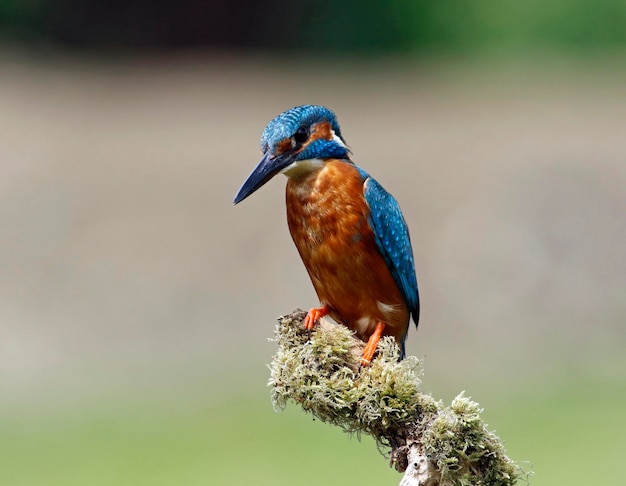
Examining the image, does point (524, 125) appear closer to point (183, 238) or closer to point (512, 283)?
point (512, 283)

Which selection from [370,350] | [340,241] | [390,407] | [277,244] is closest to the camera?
[390,407]

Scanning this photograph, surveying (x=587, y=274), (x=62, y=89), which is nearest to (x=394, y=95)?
(x=62, y=89)

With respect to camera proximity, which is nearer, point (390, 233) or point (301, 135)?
point (301, 135)

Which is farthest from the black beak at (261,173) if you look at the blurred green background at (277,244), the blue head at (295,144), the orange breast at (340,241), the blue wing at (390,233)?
the blurred green background at (277,244)

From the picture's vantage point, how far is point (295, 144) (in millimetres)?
2672

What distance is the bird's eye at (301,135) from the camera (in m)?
2.66

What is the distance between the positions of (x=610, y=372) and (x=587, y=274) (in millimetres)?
819

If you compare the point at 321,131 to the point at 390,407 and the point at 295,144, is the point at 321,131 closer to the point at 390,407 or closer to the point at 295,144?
the point at 295,144

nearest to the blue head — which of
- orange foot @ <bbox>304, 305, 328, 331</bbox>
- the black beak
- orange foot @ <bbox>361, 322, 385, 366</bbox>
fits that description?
the black beak

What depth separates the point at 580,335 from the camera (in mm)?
8617

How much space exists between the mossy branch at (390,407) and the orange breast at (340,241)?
1.31 ft

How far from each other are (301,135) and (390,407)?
82 cm

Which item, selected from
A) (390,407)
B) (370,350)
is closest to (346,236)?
(370,350)

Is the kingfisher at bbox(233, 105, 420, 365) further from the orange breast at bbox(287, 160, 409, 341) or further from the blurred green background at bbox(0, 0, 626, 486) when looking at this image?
the blurred green background at bbox(0, 0, 626, 486)
